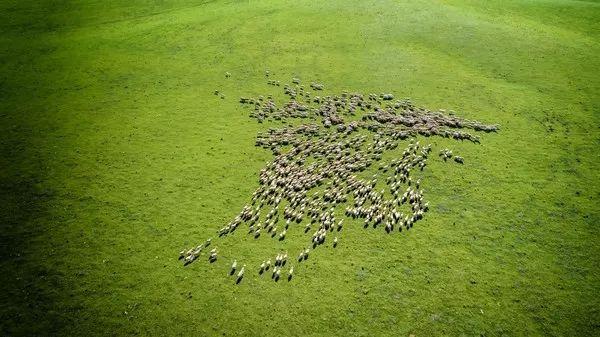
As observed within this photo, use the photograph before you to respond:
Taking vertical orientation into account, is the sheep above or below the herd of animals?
below

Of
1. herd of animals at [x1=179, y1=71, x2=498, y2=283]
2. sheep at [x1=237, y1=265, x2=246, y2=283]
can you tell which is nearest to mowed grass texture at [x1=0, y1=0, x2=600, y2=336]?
sheep at [x1=237, y1=265, x2=246, y2=283]

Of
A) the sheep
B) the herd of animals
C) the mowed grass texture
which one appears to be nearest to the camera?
the mowed grass texture

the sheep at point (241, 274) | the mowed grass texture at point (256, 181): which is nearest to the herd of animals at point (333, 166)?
the sheep at point (241, 274)

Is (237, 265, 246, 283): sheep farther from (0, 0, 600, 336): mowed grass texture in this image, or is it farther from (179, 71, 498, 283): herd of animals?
(0, 0, 600, 336): mowed grass texture

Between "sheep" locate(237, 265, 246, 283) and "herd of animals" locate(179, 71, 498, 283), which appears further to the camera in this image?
"herd of animals" locate(179, 71, 498, 283)

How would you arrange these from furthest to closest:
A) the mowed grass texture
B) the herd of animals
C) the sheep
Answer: the herd of animals
the sheep
the mowed grass texture

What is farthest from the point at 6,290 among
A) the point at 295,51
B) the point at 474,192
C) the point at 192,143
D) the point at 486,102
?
the point at 486,102

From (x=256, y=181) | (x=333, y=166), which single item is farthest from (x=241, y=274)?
(x=333, y=166)

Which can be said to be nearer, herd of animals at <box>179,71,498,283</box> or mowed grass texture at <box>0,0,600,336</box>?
mowed grass texture at <box>0,0,600,336</box>
